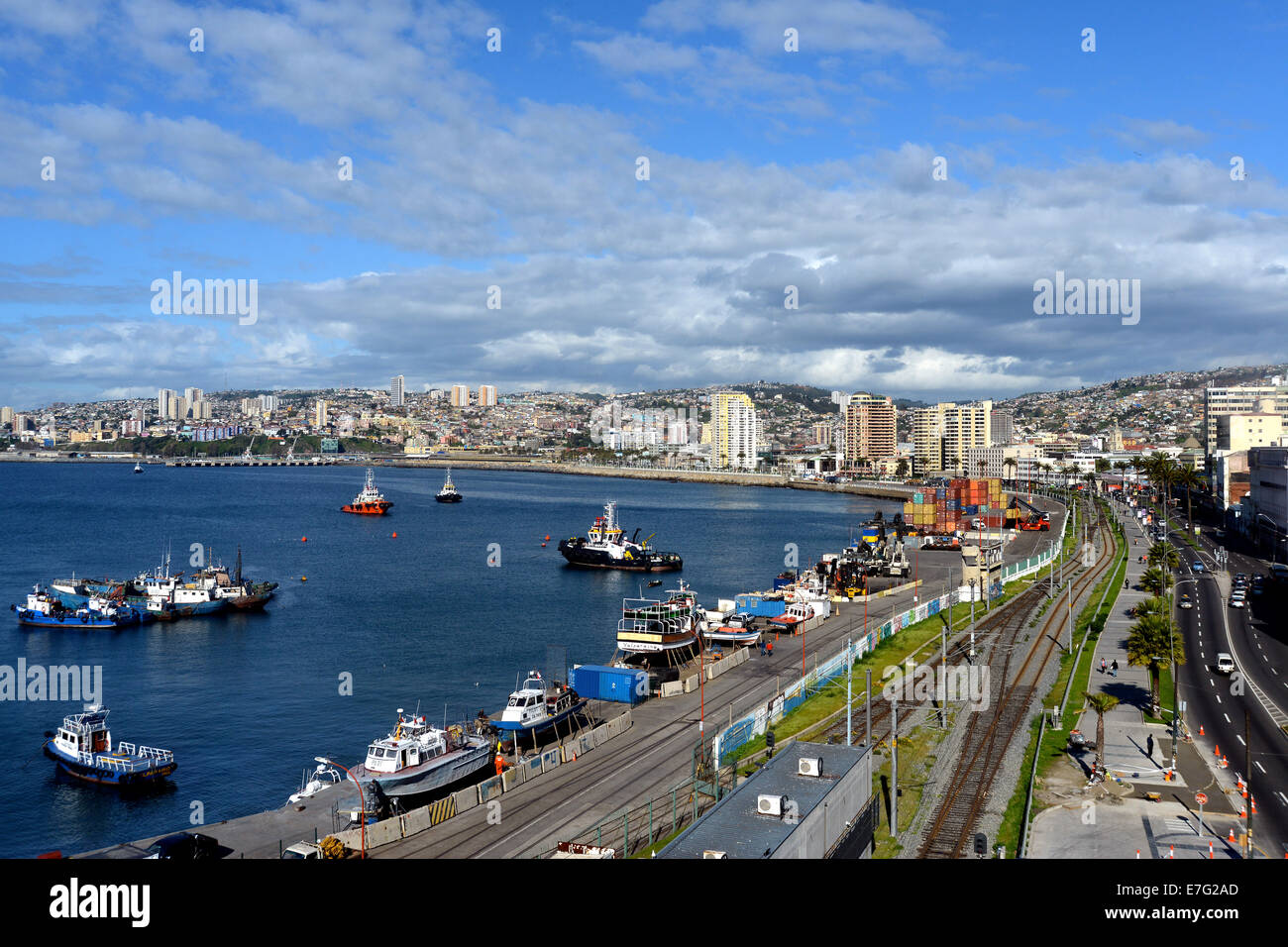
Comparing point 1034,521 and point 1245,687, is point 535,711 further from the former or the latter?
point 1034,521

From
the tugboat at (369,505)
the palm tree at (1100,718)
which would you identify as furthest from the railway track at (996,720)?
the tugboat at (369,505)

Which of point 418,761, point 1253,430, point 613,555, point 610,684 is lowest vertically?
point 613,555

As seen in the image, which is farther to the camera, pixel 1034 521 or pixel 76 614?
pixel 1034 521

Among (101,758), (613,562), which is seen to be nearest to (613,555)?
(613,562)

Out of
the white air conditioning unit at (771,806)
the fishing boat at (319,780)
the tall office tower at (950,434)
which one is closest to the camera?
the white air conditioning unit at (771,806)

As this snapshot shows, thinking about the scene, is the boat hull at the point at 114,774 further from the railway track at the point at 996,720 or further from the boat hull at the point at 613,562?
the boat hull at the point at 613,562
